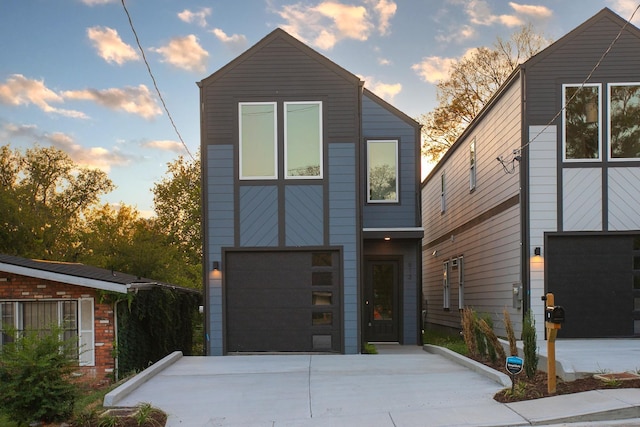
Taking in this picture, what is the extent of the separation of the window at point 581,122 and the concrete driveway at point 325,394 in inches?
195

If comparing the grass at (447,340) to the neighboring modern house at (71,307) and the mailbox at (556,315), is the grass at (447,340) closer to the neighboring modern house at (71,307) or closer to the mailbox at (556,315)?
the mailbox at (556,315)

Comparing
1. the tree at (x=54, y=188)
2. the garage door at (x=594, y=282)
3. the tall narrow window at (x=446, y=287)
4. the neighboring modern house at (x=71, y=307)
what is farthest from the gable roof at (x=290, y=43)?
the tree at (x=54, y=188)

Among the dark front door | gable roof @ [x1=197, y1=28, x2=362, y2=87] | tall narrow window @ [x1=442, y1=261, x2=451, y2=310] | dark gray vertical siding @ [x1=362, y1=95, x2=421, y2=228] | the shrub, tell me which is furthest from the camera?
tall narrow window @ [x1=442, y1=261, x2=451, y2=310]

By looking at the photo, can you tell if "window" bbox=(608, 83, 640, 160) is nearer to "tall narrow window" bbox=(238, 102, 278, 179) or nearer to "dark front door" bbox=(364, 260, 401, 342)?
"dark front door" bbox=(364, 260, 401, 342)

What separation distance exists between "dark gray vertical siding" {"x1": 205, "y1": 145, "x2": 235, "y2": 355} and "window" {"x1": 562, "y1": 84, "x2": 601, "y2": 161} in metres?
6.78

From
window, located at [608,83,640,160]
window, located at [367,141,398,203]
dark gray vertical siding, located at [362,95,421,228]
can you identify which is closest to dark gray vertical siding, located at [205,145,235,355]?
dark gray vertical siding, located at [362,95,421,228]

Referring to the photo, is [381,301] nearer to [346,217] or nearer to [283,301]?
[283,301]

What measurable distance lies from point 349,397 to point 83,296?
650cm

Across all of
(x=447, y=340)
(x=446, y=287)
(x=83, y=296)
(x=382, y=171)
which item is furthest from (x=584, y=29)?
(x=83, y=296)

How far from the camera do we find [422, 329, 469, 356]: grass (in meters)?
11.9

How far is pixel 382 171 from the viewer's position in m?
15.2

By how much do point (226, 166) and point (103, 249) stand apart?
10.8 meters

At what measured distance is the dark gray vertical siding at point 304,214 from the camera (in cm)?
1255

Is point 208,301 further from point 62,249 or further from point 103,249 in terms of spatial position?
point 62,249
